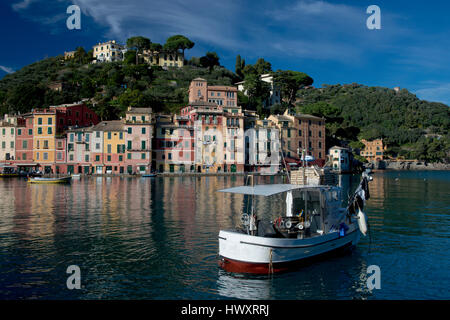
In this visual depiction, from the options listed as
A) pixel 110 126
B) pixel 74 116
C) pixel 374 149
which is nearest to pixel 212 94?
pixel 110 126

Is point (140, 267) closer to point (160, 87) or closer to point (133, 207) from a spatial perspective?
point (133, 207)

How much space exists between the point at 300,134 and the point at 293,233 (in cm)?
7809

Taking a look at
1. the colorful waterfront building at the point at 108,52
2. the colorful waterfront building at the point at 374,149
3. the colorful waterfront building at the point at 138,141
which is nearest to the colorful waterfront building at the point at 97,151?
the colorful waterfront building at the point at 138,141

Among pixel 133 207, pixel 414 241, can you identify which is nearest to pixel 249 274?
pixel 414 241

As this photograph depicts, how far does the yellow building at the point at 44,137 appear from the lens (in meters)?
74.4

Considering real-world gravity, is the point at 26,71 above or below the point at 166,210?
above

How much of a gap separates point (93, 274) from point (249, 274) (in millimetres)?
5624

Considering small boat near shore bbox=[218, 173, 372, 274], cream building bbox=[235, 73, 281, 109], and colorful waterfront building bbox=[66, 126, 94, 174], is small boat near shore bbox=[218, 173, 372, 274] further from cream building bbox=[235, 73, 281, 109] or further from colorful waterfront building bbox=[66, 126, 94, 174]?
cream building bbox=[235, 73, 281, 109]

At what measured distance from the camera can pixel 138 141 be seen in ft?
244

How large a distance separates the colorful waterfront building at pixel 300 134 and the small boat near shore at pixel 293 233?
68.9 metres

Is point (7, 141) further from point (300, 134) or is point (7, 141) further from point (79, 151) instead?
point (300, 134)

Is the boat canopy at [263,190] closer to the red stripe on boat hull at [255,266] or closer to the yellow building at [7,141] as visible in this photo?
the red stripe on boat hull at [255,266]

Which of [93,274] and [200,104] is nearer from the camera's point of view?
[93,274]
